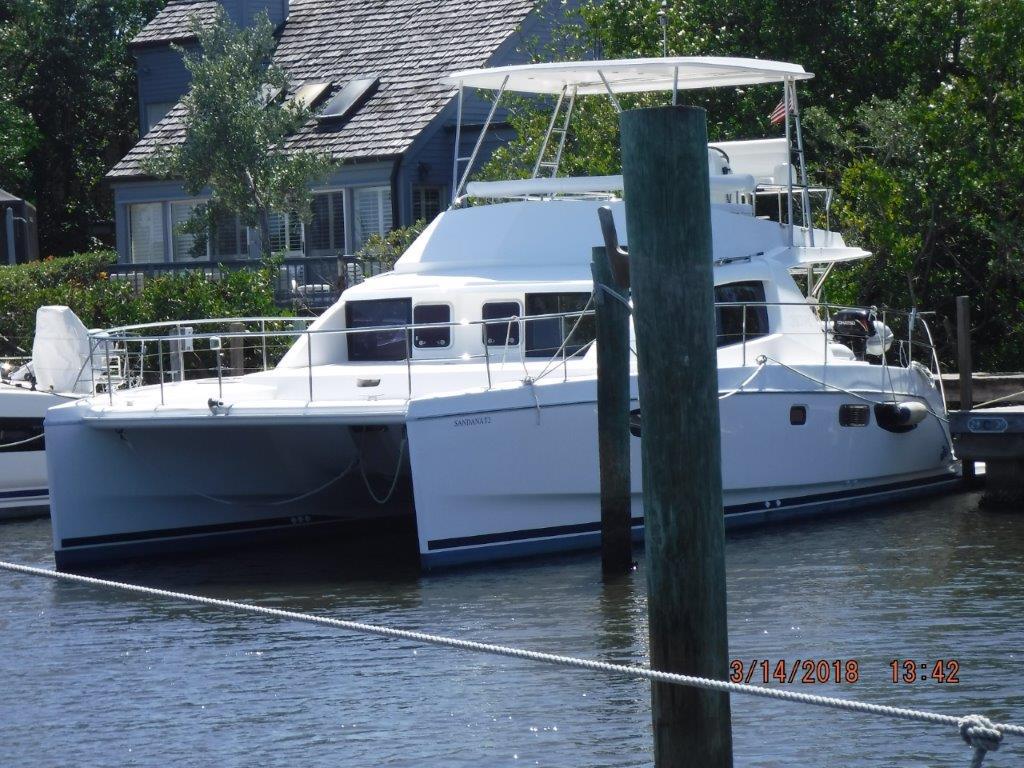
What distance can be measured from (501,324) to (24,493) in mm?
6959

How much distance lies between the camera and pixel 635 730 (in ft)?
26.8

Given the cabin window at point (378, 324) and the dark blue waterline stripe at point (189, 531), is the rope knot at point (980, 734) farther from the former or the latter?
the dark blue waterline stripe at point (189, 531)

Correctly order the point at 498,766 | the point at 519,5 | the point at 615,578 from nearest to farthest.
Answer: the point at 498,766 < the point at 615,578 < the point at 519,5

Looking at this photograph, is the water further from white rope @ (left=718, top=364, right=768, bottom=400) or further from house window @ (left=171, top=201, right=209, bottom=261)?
house window @ (left=171, top=201, right=209, bottom=261)

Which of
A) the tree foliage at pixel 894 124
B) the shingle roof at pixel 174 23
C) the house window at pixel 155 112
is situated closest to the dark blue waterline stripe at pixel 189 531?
the tree foliage at pixel 894 124

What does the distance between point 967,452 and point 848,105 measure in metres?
10.0

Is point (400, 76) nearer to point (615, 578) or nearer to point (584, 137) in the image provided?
point (584, 137)

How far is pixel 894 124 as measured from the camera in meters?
21.7

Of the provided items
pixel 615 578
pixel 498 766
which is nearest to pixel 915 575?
pixel 615 578

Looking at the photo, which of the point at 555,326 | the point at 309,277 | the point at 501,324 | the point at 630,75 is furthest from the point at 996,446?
the point at 309,277

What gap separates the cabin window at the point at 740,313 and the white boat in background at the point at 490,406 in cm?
2

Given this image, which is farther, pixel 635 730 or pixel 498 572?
pixel 498 572

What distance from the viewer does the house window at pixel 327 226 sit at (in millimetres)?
30188

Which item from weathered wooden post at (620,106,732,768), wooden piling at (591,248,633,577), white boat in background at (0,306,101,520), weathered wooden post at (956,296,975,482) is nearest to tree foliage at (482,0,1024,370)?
weathered wooden post at (956,296,975,482)
